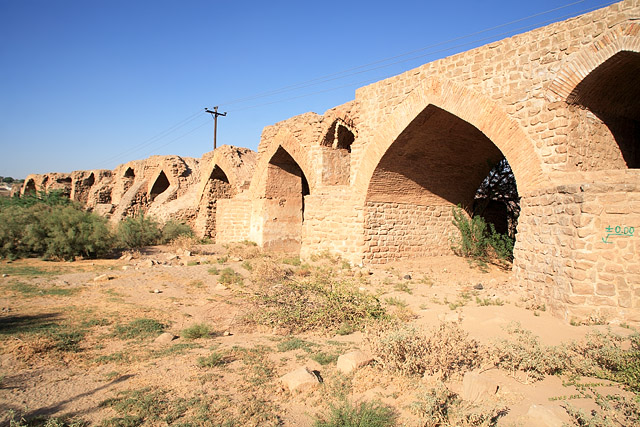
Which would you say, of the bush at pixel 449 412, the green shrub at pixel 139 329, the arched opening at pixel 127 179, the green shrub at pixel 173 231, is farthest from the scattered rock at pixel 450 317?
the arched opening at pixel 127 179

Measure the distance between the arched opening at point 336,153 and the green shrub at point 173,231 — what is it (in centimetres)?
642

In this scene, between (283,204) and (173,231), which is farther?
(173,231)

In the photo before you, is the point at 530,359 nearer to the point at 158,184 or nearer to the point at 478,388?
the point at 478,388

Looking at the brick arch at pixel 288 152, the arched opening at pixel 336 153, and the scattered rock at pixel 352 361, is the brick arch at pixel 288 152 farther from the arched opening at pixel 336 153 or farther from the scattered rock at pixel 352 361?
the scattered rock at pixel 352 361

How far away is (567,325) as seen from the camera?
4.61 m

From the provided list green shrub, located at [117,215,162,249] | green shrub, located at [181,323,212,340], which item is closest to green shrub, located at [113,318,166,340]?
green shrub, located at [181,323,212,340]

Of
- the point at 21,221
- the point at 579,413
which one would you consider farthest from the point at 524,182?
the point at 21,221

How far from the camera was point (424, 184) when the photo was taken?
9555 mm

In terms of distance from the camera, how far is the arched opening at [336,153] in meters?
10.1

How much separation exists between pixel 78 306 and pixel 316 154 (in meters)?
6.27

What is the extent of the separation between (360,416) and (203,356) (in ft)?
6.09

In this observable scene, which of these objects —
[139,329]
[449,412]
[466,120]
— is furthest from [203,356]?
[466,120]

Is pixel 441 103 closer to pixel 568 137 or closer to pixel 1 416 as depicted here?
pixel 568 137

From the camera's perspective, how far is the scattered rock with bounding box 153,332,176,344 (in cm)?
441
